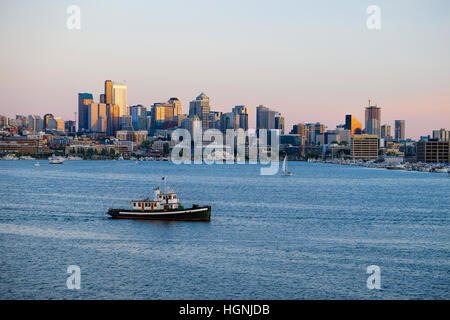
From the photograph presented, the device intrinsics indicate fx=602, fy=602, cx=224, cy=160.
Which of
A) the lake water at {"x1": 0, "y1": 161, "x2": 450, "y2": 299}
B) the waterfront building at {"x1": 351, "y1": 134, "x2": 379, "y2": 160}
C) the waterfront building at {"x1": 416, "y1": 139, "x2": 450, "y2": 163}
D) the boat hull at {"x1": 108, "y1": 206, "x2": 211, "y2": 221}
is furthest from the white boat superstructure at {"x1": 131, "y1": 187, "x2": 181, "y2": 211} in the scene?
the waterfront building at {"x1": 351, "y1": 134, "x2": 379, "y2": 160}

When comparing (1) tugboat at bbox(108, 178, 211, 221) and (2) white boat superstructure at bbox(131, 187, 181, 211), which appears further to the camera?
(2) white boat superstructure at bbox(131, 187, 181, 211)

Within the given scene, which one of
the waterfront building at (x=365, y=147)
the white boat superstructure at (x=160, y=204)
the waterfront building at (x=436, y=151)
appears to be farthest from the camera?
the waterfront building at (x=365, y=147)

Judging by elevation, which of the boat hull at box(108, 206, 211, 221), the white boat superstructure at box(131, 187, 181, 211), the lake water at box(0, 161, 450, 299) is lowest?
the lake water at box(0, 161, 450, 299)

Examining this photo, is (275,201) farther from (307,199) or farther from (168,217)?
(168,217)

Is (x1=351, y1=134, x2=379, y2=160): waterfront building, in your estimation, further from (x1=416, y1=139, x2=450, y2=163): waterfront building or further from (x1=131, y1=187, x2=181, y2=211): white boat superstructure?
(x1=131, y1=187, x2=181, y2=211): white boat superstructure

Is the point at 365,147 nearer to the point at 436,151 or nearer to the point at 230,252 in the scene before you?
the point at 436,151

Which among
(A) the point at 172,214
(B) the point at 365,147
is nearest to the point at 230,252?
(A) the point at 172,214

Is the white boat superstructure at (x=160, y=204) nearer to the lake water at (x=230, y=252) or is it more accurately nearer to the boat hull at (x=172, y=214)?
the boat hull at (x=172, y=214)

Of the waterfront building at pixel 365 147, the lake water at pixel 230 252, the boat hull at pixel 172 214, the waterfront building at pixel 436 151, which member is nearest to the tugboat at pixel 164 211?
the boat hull at pixel 172 214
